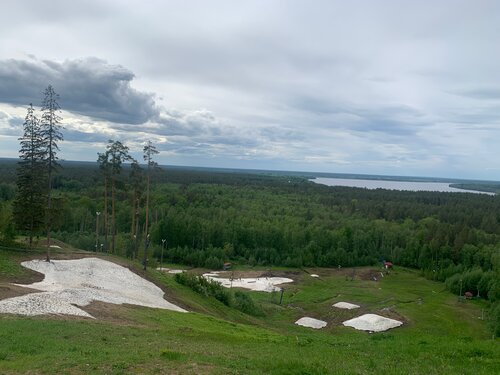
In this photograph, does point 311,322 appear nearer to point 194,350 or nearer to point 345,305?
point 345,305

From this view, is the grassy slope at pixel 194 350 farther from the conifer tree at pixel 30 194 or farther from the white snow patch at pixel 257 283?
the white snow patch at pixel 257 283

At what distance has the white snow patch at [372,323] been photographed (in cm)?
5062

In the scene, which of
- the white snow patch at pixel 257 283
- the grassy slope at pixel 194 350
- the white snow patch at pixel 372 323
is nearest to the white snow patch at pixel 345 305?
the white snow patch at pixel 372 323

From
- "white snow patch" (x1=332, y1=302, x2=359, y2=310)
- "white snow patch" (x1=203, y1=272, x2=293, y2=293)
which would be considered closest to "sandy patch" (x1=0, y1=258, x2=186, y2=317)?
"white snow patch" (x1=332, y1=302, x2=359, y2=310)

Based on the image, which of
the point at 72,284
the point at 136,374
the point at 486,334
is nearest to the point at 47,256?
the point at 72,284

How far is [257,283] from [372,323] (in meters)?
30.2

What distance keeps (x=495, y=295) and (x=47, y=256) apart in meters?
57.1

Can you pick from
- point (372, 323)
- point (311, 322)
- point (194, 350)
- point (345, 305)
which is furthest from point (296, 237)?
point (194, 350)

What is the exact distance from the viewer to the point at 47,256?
34844 mm

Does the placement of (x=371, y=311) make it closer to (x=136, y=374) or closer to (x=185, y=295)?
(x=185, y=295)

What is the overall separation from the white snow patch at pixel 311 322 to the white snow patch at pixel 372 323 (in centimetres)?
275

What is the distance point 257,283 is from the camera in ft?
261

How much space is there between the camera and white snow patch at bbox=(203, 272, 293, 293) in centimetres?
7483

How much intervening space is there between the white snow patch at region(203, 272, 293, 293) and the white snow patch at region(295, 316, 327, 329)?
61.9ft
